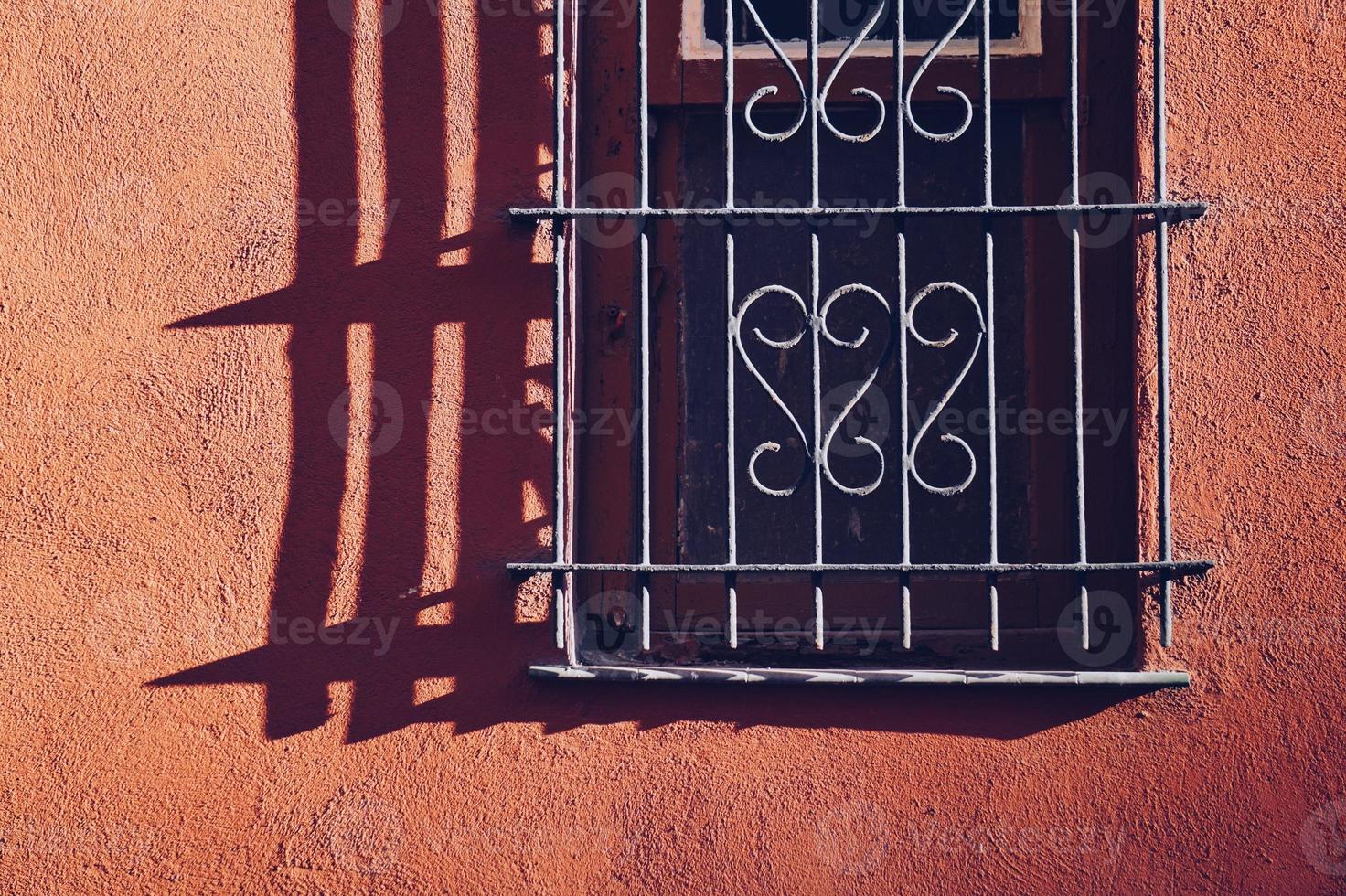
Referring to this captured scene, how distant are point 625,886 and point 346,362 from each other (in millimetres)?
1256

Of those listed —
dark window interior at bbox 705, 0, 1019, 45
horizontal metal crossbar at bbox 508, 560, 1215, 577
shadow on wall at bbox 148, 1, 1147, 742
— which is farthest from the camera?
dark window interior at bbox 705, 0, 1019, 45

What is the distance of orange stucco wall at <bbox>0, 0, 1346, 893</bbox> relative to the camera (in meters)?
2.23

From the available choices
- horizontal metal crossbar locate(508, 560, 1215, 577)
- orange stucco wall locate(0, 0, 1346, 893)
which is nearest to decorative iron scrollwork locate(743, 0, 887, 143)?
orange stucco wall locate(0, 0, 1346, 893)

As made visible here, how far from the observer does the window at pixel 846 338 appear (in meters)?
2.37

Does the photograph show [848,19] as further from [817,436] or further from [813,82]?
[817,436]

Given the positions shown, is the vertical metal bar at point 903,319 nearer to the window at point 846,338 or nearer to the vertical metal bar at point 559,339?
the window at point 846,338

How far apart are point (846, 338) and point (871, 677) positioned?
77 centimetres

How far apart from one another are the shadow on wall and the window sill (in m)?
0.04

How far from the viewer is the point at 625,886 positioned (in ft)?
7.36

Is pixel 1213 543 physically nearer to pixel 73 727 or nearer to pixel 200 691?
pixel 200 691

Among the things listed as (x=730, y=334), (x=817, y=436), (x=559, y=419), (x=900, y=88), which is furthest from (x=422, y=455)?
(x=900, y=88)

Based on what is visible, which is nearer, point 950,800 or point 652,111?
point 950,800

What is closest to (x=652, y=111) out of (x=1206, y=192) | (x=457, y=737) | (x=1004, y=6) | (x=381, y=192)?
(x=381, y=192)

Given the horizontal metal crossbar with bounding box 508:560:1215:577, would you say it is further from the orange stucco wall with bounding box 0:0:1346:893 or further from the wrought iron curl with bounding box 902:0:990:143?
the wrought iron curl with bounding box 902:0:990:143
